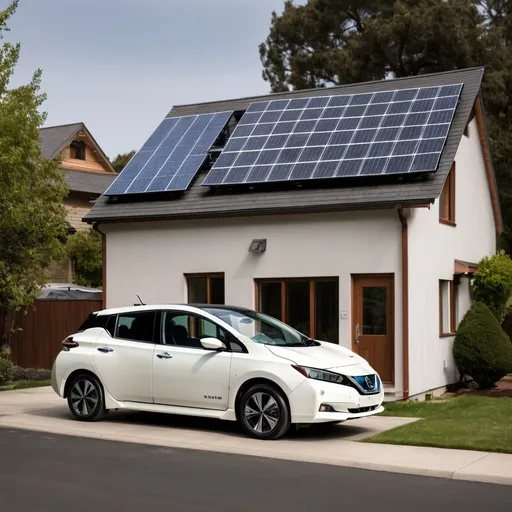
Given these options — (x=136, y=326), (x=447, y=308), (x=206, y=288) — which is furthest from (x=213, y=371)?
(x=447, y=308)

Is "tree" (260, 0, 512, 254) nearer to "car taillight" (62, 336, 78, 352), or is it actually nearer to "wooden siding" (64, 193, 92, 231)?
"wooden siding" (64, 193, 92, 231)

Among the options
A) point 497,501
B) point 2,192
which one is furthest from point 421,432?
point 2,192

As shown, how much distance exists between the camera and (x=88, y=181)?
3844 cm

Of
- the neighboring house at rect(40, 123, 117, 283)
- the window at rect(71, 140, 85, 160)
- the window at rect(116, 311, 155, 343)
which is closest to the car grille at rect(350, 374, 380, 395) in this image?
the window at rect(116, 311, 155, 343)

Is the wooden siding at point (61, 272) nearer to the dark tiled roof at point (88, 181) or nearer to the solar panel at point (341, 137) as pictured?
the dark tiled roof at point (88, 181)

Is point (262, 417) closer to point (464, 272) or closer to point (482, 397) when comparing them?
point (482, 397)

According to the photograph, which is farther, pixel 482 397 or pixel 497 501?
pixel 482 397

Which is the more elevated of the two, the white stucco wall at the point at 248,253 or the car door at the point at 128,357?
the white stucco wall at the point at 248,253

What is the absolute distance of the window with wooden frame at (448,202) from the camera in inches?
742

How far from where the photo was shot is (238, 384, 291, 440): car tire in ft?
38.7

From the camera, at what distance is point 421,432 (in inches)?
483

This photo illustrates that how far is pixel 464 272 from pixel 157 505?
12.9 meters

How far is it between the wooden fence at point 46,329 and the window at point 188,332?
8.27m

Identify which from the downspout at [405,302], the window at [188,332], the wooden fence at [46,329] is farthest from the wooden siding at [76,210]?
the window at [188,332]
